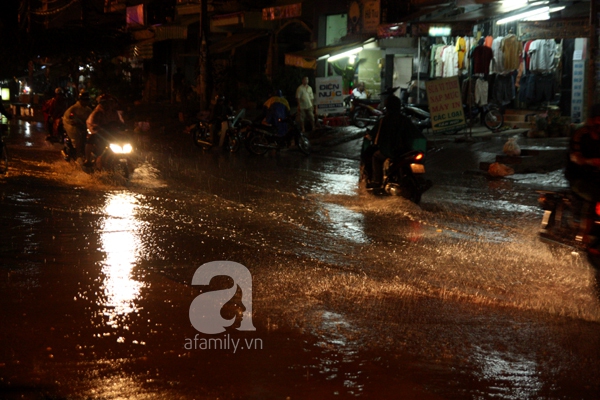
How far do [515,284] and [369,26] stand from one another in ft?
58.3

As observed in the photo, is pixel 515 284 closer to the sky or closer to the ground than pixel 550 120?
closer to the ground

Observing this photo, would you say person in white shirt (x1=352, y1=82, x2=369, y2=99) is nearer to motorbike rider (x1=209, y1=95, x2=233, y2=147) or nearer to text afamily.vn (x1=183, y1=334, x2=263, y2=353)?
motorbike rider (x1=209, y1=95, x2=233, y2=147)

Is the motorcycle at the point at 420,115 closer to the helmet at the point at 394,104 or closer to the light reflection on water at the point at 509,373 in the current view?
the helmet at the point at 394,104

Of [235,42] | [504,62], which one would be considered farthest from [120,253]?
[235,42]

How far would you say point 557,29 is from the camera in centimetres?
1502

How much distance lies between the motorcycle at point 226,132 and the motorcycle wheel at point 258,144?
0.52m

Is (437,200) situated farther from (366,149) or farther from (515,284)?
(515,284)

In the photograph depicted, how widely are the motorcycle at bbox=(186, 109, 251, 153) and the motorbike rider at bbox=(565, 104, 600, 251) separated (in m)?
13.3

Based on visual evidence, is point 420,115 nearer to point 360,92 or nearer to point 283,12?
point 360,92

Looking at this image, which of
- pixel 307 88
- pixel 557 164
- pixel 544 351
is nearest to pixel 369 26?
pixel 307 88

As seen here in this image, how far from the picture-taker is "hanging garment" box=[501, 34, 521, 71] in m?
18.9

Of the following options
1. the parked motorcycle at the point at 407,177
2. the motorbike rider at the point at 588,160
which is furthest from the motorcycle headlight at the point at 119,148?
the motorbike rider at the point at 588,160

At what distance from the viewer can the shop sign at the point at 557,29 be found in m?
14.8

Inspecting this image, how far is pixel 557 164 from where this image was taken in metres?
14.7
